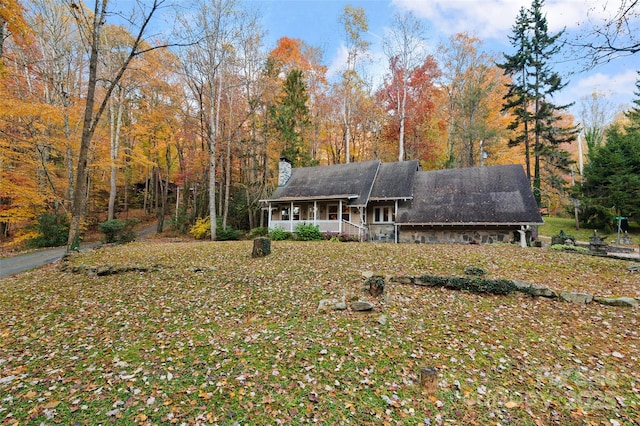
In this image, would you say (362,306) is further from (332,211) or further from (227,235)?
(227,235)

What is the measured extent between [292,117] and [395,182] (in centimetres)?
919

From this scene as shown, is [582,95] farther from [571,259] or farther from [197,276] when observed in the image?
[197,276]

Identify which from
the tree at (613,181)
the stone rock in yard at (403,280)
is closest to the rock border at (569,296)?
the stone rock in yard at (403,280)

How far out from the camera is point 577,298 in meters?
5.95

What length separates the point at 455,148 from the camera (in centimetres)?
2766

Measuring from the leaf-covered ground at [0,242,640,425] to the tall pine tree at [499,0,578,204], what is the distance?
1493 cm

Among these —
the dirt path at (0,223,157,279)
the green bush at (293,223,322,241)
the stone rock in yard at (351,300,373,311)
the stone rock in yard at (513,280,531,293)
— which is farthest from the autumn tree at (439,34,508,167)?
the dirt path at (0,223,157,279)

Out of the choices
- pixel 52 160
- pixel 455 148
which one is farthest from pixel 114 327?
pixel 455 148

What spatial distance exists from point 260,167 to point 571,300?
1949 centimetres

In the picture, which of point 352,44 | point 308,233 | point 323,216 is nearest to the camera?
point 308,233

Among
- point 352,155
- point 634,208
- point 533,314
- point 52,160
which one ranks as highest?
point 352,155

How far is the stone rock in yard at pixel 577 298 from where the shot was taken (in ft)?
19.4

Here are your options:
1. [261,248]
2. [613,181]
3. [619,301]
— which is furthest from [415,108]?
[619,301]

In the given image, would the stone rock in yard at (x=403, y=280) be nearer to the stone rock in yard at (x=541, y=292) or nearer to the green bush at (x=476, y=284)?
the green bush at (x=476, y=284)
